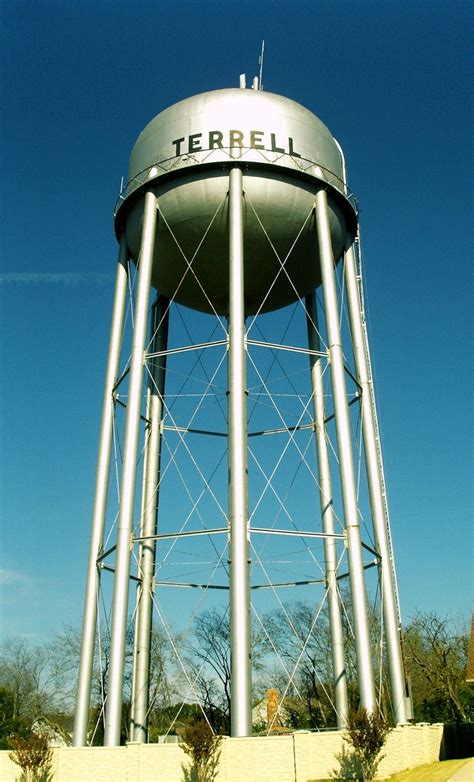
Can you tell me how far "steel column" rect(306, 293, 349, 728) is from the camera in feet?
54.9

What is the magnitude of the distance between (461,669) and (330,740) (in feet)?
94.4

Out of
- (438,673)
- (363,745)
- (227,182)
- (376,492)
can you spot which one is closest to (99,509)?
(376,492)

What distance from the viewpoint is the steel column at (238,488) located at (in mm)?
12578

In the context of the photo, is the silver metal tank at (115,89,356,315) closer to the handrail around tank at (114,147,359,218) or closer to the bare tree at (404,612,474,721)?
the handrail around tank at (114,147,359,218)

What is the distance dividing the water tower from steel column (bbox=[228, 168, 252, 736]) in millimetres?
32

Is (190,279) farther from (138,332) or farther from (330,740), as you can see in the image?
(330,740)

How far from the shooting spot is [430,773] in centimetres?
1356

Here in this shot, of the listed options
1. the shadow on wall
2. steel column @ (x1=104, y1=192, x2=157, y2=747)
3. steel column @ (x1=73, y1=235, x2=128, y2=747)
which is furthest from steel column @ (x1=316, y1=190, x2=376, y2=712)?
the shadow on wall

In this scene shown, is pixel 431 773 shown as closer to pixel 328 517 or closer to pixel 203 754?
pixel 203 754

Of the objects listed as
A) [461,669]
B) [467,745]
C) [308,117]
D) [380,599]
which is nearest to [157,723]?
Result: [461,669]

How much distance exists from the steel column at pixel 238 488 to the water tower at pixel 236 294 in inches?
1.3

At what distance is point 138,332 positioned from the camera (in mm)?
15844

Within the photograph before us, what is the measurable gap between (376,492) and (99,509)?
619 cm

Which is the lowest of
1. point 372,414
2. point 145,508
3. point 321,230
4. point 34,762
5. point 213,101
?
point 34,762
